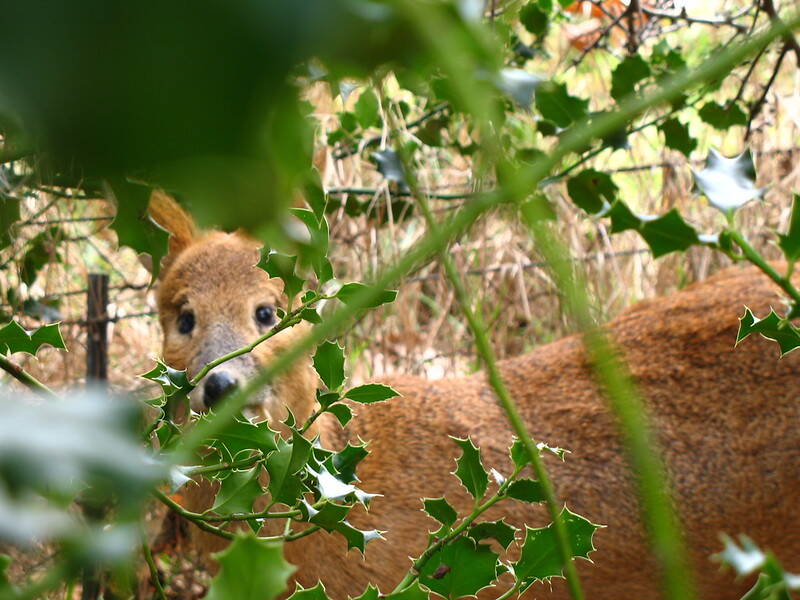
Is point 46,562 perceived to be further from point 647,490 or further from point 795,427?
point 647,490

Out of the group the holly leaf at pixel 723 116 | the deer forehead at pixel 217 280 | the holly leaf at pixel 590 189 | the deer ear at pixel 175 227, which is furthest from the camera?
the deer ear at pixel 175 227

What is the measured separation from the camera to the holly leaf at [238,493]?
1.17m

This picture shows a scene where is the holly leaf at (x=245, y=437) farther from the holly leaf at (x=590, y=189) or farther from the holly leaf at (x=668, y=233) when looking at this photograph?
the holly leaf at (x=590, y=189)

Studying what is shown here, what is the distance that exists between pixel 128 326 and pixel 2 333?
2.92 m

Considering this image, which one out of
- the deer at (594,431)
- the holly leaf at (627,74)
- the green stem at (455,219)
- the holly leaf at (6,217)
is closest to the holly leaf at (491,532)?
the holly leaf at (6,217)

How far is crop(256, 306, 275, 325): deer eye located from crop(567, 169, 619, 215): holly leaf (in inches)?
50.7

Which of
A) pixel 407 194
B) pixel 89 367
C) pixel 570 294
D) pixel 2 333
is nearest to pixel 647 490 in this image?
pixel 570 294

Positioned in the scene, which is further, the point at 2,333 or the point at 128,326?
the point at 128,326

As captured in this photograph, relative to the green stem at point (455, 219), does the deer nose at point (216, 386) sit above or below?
above

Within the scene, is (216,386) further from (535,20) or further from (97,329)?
(535,20)

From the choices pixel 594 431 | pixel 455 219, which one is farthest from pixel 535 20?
pixel 455 219

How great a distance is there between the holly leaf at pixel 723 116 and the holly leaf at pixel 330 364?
1465mm

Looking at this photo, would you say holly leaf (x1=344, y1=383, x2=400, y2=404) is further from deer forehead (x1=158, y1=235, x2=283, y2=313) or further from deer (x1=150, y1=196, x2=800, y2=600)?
deer forehead (x1=158, y1=235, x2=283, y2=313)

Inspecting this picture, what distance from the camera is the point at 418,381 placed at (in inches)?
133
